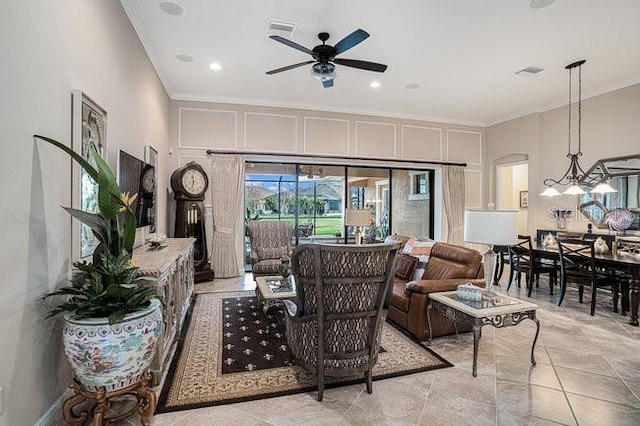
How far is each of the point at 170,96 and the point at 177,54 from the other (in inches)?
63.4

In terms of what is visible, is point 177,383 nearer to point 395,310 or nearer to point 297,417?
point 297,417

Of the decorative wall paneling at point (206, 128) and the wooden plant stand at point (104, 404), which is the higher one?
the decorative wall paneling at point (206, 128)

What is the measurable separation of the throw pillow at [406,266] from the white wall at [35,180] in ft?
10.4

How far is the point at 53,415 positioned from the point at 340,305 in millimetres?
1811

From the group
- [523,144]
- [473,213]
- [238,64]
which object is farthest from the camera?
[523,144]

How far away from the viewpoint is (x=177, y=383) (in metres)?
2.45

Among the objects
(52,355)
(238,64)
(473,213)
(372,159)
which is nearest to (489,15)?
(473,213)

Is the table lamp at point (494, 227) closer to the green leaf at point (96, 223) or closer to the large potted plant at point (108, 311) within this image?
the large potted plant at point (108, 311)

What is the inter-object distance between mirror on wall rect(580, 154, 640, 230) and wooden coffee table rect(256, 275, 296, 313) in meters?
5.21

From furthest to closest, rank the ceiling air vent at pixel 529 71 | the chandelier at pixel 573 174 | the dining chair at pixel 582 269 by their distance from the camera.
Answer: the chandelier at pixel 573 174
the ceiling air vent at pixel 529 71
the dining chair at pixel 582 269

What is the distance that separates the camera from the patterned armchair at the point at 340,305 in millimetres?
2141

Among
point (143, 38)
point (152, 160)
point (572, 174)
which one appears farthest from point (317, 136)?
point (572, 174)

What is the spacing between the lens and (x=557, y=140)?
6.17 m

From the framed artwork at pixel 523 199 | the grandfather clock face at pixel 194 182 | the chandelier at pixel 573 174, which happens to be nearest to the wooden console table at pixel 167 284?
the grandfather clock face at pixel 194 182
